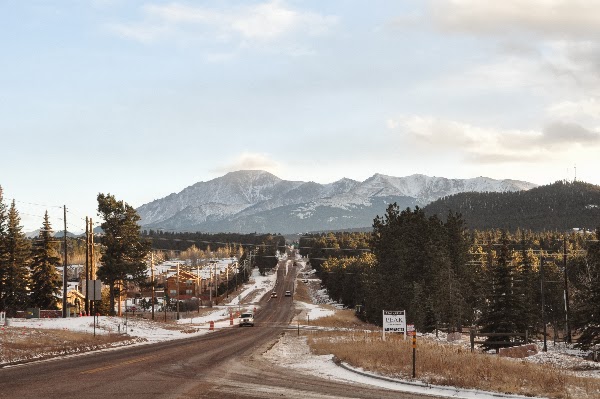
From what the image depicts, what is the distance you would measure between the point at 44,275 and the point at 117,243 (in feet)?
34.5

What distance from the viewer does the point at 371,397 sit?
17.0 metres

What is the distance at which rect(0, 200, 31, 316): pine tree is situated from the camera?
7031cm

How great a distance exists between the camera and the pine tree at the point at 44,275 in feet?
234

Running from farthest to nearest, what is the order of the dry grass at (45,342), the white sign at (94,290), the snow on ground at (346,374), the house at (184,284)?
the house at (184,284) → the white sign at (94,290) → the dry grass at (45,342) → the snow on ground at (346,374)

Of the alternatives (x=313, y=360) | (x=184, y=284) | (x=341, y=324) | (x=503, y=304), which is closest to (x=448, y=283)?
(x=503, y=304)

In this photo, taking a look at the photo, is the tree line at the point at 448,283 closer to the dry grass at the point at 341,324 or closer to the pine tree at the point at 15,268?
the dry grass at the point at 341,324

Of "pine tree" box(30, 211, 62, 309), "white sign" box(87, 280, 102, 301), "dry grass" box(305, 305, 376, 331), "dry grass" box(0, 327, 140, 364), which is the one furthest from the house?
"dry grass" box(0, 327, 140, 364)

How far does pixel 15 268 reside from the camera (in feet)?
233

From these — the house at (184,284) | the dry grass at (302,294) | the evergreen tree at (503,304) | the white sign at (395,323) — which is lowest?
the dry grass at (302,294)

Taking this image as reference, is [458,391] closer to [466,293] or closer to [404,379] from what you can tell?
[404,379]

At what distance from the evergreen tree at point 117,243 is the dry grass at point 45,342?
27049mm

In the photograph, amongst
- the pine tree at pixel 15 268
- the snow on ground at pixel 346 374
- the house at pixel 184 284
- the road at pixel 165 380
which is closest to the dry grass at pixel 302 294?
the house at pixel 184 284

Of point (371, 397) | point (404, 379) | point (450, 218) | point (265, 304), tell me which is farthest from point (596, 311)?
point (265, 304)

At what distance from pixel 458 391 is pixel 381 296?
49427 millimetres
